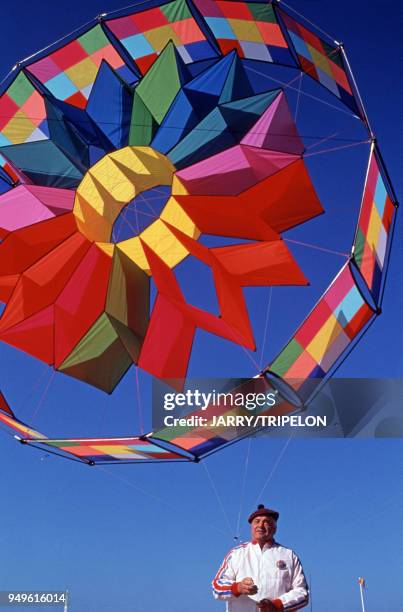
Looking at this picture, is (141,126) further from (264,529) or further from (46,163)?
(264,529)

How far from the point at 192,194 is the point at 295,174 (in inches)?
46.0

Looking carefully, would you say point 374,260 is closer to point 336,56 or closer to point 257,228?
point 257,228

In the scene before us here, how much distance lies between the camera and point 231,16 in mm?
7891

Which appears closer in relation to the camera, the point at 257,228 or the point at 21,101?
the point at 257,228

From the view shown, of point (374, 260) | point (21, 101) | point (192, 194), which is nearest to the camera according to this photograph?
point (374, 260)

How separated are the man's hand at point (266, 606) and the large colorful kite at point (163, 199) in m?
3.26

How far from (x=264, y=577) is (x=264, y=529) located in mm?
268

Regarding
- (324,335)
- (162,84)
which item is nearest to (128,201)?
(162,84)

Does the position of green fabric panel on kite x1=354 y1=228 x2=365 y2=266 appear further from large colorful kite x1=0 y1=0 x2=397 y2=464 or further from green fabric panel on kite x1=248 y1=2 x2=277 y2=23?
→ green fabric panel on kite x1=248 y1=2 x2=277 y2=23

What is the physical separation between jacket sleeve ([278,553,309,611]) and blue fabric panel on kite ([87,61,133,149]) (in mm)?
5640

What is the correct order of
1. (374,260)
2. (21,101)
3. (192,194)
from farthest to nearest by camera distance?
(21,101), (192,194), (374,260)

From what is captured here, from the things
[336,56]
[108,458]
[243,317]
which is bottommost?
[108,458]

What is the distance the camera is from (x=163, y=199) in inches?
348

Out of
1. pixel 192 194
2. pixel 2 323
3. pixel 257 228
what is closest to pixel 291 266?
pixel 257 228
